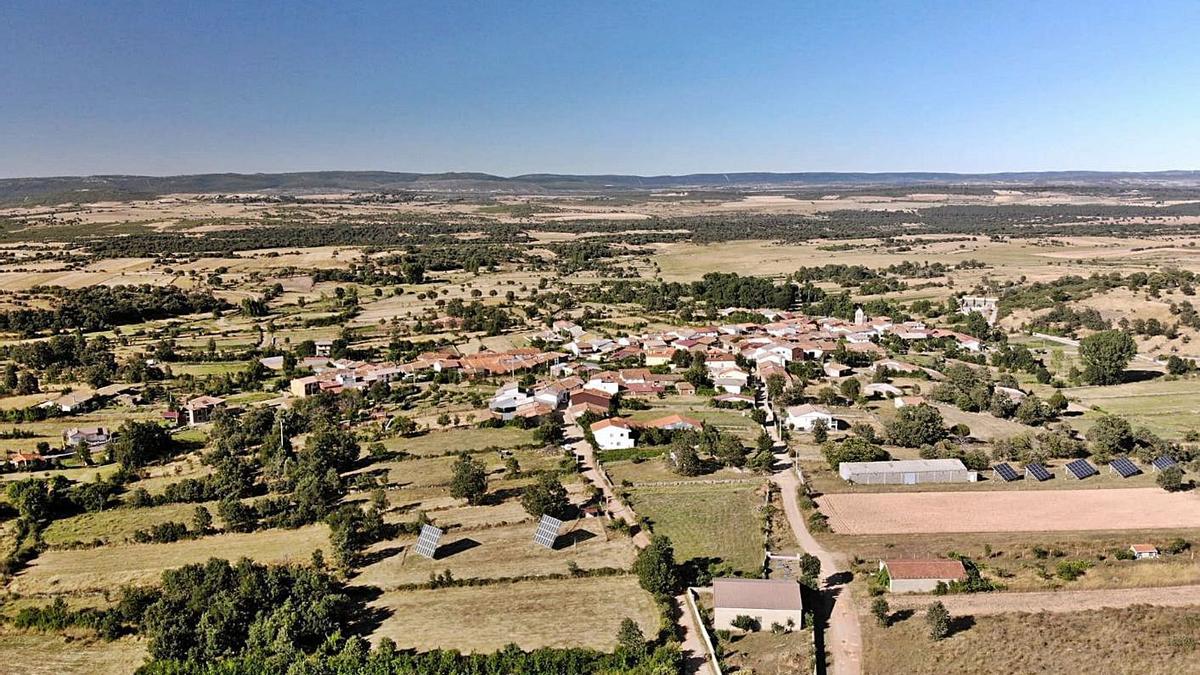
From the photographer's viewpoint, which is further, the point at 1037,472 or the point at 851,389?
the point at 851,389

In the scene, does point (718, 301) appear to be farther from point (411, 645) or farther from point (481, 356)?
point (411, 645)

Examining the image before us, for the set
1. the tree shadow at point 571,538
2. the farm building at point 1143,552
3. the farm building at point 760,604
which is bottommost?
the tree shadow at point 571,538

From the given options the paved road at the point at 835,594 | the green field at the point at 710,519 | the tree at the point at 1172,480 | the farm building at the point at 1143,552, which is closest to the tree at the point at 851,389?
the paved road at the point at 835,594

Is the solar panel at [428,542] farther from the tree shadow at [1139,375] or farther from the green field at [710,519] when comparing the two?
the tree shadow at [1139,375]

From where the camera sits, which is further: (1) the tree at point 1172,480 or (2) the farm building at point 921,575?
(1) the tree at point 1172,480

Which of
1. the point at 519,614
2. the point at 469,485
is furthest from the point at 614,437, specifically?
the point at 519,614

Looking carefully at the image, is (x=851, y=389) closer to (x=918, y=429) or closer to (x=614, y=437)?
(x=918, y=429)

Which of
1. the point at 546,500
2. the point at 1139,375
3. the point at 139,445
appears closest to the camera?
the point at 546,500
